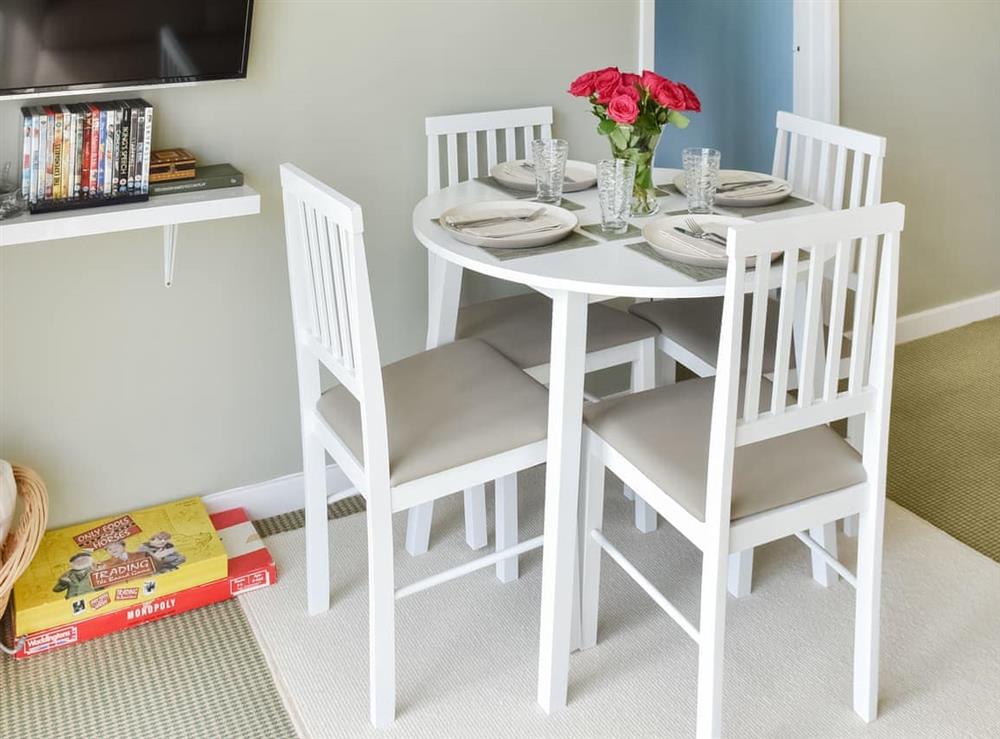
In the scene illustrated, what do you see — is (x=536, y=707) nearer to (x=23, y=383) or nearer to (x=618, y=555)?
(x=618, y=555)

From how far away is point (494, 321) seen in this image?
2467mm

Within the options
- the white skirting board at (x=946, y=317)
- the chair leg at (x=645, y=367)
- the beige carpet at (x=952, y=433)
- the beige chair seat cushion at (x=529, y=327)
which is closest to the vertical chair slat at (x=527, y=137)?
the beige chair seat cushion at (x=529, y=327)

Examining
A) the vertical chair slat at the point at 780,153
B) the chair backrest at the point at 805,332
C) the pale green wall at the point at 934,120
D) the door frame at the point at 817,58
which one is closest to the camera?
the chair backrest at the point at 805,332

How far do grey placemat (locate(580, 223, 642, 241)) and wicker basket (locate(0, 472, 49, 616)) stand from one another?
4.07 feet

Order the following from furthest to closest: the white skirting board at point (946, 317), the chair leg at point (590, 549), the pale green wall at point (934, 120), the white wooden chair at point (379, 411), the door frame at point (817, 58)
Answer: the white skirting board at point (946, 317) < the pale green wall at point (934, 120) < the door frame at point (817, 58) < the chair leg at point (590, 549) < the white wooden chair at point (379, 411)

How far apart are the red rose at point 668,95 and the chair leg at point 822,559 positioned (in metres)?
0.94

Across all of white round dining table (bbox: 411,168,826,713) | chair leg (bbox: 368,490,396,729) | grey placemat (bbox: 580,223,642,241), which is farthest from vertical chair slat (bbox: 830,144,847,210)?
chair leg (bbox: 368,490,396,729)

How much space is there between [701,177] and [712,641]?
903mm

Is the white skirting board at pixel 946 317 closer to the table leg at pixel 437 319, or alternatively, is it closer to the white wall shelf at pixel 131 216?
the table leg at pixel 437 319

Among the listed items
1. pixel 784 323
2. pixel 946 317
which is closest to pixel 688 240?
pixel 784 323

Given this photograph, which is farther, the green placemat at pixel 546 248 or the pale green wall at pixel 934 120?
the pale green wall at pixel 934 120

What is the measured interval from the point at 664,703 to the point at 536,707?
239mm

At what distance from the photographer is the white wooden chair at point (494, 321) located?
2.38 metres

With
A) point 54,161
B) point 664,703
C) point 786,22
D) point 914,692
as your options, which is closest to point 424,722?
point 664,703
